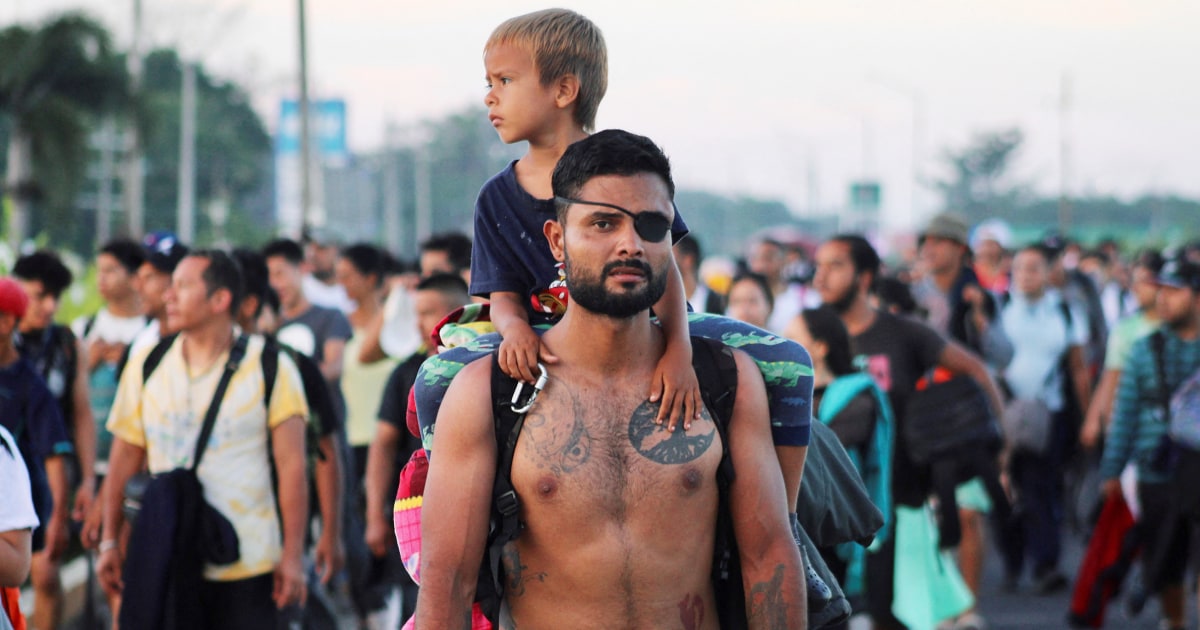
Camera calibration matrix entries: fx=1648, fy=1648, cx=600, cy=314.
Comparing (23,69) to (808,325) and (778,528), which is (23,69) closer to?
(808,325)

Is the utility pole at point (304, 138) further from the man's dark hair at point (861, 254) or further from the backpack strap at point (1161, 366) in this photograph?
the backpack strap at point (1161, 366)

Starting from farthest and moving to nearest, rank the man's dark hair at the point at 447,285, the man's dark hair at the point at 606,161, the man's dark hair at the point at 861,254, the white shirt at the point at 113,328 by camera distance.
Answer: the white shirt at the point at 113,328, the man's dark hair at the point at 861,254, the man's dark hair at the point at 447,285, the man's dark hair at the point at 606,161

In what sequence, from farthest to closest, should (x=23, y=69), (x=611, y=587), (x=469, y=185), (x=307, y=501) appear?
(x=469, y=185), (x=23, y=69), (x=307, y=501), (x=611, y=587)

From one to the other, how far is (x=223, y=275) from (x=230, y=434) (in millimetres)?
724

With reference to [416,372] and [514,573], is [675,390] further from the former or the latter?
[416,372]

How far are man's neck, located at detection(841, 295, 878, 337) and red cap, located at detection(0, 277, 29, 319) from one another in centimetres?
425

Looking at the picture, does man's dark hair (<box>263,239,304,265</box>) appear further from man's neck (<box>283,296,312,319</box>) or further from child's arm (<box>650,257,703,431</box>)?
child's arm (<box>650,257,703,431</box>)

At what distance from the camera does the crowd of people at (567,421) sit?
401 centimetres

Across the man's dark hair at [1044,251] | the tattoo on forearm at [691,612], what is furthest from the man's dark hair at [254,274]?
the man's dark hair at [1044,251]

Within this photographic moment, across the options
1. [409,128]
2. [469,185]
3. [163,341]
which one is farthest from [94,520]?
[469,185]

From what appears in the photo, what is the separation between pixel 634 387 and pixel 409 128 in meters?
93.7

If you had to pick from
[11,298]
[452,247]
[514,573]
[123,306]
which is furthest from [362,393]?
[514,573]

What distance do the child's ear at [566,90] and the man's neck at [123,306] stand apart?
6.44 metres

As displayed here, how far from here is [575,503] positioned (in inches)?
157
